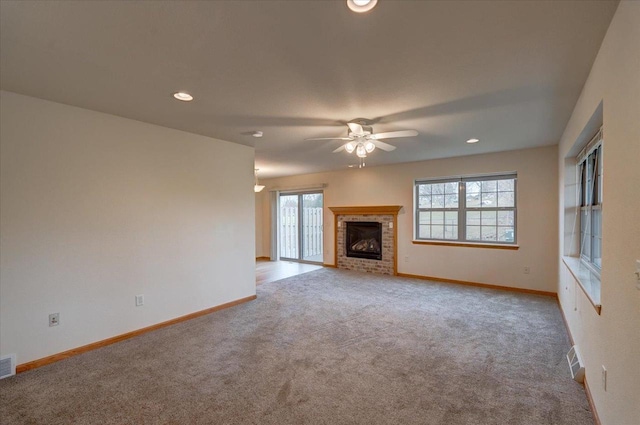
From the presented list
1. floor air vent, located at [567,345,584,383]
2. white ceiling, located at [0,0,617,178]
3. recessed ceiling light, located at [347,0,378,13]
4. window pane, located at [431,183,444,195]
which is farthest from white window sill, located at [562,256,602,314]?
window pane, located at [431,183,444,195]

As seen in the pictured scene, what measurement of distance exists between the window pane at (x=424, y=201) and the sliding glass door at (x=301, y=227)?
2.55 m

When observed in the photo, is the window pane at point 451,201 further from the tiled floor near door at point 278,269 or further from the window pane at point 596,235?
the tiled floor near door at point 278,269

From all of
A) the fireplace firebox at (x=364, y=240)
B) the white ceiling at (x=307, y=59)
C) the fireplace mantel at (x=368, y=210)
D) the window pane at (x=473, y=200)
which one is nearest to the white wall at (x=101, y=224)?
the white ceiling at (x=307, y=59)

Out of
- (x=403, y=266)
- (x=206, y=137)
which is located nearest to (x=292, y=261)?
(x=403, y=266)

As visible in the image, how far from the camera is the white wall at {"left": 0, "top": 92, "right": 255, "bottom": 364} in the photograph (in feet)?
8.41

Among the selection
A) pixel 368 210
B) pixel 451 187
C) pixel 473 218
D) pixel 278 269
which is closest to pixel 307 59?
pixel 451 187

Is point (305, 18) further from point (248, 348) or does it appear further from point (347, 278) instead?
point (347, 278)

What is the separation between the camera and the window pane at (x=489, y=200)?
5.27 meters

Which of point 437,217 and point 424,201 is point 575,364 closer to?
point 437,217

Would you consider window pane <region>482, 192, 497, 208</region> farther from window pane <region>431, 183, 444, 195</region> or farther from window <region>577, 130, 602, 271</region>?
window <region>577, 130, 602, 271</region>

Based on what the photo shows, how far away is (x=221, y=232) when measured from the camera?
4.26m

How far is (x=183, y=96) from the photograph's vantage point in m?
2.63

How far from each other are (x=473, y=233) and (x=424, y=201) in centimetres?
110

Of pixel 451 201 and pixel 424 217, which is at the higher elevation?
pixel 451 201
